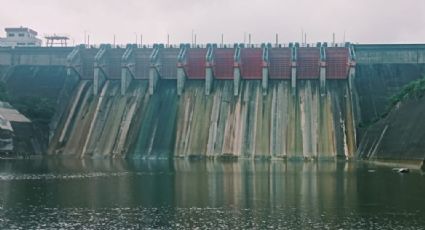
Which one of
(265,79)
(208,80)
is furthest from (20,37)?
(265,79)

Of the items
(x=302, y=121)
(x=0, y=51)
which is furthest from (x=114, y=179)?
(x=0, y=51)

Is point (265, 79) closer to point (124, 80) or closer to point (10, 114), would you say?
point (124, 80)

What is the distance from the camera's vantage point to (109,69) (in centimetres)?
13750

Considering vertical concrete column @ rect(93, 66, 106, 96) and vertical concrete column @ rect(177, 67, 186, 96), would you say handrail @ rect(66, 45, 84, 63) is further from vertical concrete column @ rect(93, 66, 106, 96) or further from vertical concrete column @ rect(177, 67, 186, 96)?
vertical concrete column @ rect(177, 67, 186, 96)

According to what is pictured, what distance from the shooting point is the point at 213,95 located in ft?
413

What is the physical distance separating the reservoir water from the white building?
117 metres

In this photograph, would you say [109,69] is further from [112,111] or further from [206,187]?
[206,187]

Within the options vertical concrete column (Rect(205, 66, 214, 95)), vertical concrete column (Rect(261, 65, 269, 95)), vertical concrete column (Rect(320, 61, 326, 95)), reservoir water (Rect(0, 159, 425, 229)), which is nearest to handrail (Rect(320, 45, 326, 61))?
vertical concrete column (Rect(320, 61, 326, 95))

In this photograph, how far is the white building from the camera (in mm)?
189500

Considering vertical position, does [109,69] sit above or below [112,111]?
above

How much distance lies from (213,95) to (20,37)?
90061mm

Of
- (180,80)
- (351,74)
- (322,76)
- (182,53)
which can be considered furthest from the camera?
(182,53)

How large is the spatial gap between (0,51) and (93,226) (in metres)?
114

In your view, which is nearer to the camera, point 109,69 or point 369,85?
point 369,85
